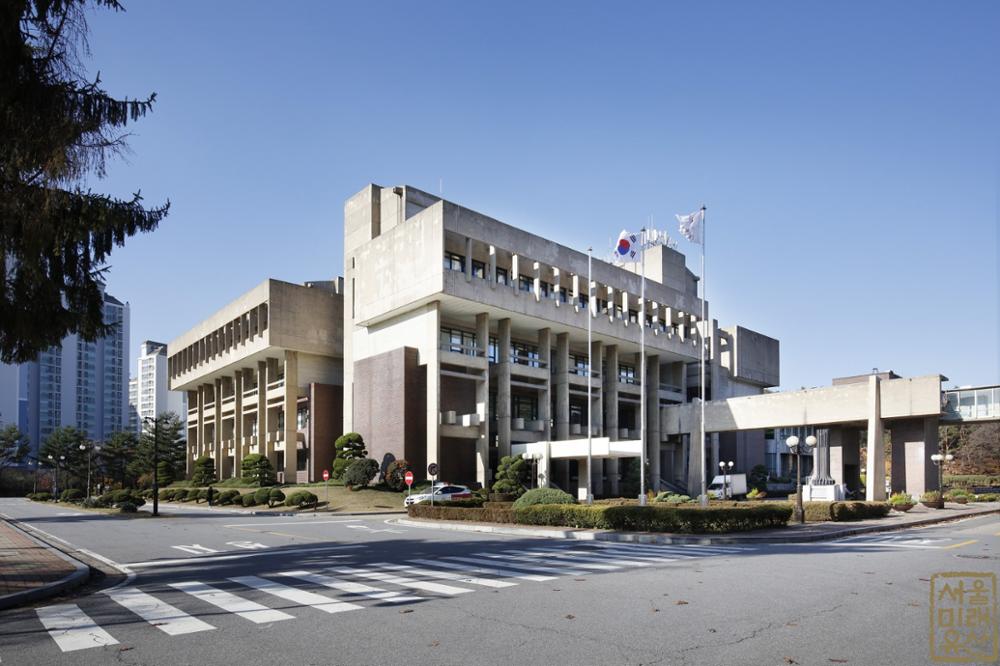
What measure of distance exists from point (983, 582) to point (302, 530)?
2198 centimetres

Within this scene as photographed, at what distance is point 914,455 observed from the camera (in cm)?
4912

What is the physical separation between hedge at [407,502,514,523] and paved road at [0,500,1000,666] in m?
9.65

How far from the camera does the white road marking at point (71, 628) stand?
871cm

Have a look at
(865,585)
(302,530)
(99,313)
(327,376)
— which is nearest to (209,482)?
(327,376)

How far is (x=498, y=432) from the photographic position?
55562mm

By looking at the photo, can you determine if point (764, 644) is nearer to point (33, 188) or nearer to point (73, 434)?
point (33, 188)

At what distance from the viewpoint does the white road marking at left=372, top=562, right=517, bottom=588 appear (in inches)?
510

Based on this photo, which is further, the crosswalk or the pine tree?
the pine tree

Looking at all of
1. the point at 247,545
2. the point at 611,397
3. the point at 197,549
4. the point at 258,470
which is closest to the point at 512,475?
the point at 611,397

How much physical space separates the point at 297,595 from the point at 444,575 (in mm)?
3272

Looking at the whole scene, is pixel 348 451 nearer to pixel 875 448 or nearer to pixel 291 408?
pixel 291 408

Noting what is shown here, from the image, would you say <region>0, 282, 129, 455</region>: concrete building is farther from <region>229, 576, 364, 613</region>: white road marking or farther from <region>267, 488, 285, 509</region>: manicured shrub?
<region>229, 576, 364, 613</region>: white road marking

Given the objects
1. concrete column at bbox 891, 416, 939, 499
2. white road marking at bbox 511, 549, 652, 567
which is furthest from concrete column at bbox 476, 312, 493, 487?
white road marking at bbox 511, 549, 652, 567

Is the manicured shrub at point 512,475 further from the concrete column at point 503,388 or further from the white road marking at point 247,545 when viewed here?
the white road marking at point 247,545
